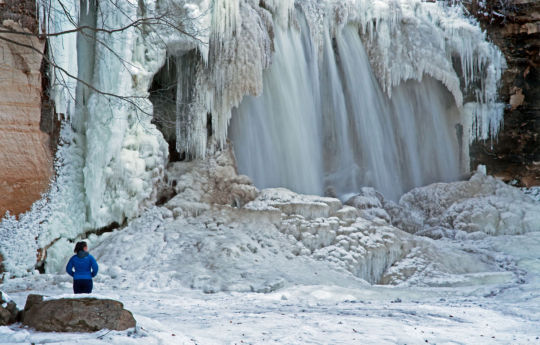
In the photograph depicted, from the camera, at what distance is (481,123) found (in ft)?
56.5

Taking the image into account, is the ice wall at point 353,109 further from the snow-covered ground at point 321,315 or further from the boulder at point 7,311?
the boulder at point 7,311

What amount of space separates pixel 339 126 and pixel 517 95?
18.3 feet

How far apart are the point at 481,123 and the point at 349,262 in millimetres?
8666

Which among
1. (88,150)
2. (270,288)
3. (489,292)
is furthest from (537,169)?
(88,150)

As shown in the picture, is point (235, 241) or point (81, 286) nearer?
point (81, 286)

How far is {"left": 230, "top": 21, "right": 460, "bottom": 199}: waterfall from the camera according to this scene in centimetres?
1412

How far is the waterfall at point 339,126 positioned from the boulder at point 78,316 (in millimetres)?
8959

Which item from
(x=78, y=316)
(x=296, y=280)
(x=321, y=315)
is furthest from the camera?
(x=296, y=280)

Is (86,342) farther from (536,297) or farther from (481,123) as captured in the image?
(481,123)

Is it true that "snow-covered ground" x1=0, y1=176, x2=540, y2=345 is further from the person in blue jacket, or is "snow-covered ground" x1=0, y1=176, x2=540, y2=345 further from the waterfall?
the waterfall

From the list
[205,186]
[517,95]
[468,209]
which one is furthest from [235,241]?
[517,95]

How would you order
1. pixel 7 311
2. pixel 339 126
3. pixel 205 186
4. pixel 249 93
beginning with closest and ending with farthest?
pixel 7 311 → pixel 205 186 → pixel 249 93 → pixel 339 126

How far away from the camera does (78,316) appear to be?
5.03 metres

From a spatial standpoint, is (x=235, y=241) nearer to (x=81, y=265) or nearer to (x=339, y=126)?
(x=81, y=265)
